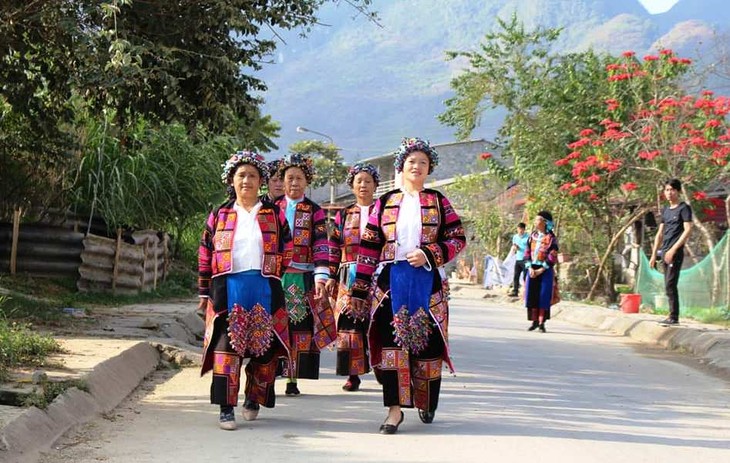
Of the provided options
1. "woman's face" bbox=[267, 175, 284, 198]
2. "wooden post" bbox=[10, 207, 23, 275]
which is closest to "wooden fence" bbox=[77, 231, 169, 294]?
"wooden post" bbox=[10, 207, 23, 275]

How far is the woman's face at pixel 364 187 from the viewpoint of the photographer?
955cm

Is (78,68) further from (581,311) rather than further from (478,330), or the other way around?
(581,311)

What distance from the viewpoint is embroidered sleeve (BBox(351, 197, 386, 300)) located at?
301 inches

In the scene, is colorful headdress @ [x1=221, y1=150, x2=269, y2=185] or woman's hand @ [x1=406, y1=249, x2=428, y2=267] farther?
colorful headdress @ [x1=221, y1=150, x2=269, y2=185]

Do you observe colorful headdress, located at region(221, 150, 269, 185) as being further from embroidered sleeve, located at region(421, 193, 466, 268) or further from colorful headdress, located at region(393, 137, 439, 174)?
embroidered sleeve, located at region(421, 193, 466, 268)

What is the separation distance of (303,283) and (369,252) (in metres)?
1.66

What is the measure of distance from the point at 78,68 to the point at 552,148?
17.3 m

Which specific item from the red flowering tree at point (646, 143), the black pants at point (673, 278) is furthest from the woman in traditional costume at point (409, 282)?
the red flowering tree at point (646, 143)

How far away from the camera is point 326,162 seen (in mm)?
70188

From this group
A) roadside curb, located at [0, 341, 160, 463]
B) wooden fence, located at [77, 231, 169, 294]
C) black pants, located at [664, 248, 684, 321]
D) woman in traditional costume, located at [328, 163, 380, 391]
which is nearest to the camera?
roadside curb, located at [0, 341, 160, 463]

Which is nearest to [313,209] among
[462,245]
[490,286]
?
[462,245]

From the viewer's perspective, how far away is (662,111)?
21.7 m

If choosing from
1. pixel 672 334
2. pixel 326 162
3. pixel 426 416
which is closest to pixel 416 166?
pixel 426 416

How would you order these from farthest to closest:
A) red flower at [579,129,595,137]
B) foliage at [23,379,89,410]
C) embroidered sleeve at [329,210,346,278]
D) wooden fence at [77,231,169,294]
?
1. red flower at [579,129,595,137]
2. wooden fence at [77,231,169,294]
3. embroidered sleeve at [329,210,346,278]
4. foliage at [23,379,89,410]
